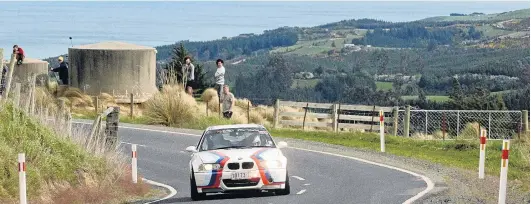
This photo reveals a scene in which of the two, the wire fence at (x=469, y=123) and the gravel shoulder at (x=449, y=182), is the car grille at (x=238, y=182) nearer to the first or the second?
the gravel shoulder at (x=449, y=182)

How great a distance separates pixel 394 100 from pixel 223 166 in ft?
347

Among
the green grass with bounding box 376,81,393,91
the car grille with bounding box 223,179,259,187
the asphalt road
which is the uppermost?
the car grille with bounding box 223,179,259,187

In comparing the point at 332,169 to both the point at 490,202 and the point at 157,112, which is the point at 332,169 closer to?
the point at 490,202

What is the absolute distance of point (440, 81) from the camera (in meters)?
158

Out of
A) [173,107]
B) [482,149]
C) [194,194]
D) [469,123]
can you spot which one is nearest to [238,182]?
[194,194]

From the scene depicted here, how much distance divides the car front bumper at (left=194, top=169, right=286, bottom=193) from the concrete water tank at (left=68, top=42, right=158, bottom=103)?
30.3m

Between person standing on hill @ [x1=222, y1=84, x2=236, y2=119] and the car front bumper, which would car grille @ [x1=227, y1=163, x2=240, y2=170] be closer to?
the car front bumper

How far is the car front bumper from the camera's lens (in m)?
18.0

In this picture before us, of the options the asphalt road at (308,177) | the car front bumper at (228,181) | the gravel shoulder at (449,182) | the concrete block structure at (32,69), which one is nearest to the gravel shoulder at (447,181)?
the gravel shoulder at (449,182)

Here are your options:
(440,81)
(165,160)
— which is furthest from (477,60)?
(165,160)

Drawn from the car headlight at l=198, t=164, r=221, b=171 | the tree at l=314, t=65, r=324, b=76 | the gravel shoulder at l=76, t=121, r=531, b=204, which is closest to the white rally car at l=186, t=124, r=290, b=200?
the car headlight at l=198, t=164, r=221, b=171

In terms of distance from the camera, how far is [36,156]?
61.3 ft

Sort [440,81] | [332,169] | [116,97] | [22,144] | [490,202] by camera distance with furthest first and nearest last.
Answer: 1. [440,81]
2. [116,97]
3. [332,169]
4. [22,144]
5. [490,202]

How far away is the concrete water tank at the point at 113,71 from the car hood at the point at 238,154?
2977cm
